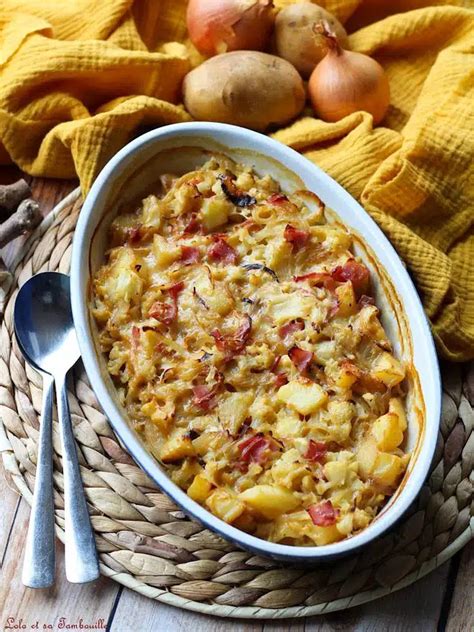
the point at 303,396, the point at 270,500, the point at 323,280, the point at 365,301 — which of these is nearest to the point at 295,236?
the point at 323,280

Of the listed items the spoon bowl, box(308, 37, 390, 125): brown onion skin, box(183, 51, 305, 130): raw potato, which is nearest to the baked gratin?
the spoon bowl

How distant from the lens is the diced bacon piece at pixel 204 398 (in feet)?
6.71

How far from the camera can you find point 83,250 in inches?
85.5

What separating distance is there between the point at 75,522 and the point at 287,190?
1.14 m

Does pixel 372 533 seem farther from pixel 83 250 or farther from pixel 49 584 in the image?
pixel 83 250

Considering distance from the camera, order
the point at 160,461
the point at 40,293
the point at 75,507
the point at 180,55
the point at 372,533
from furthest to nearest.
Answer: the point at 180,55 < the point at 40,293 < the point at 75,507 < the point at 160,461 < the point at 372,533

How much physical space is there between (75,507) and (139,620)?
346 mm

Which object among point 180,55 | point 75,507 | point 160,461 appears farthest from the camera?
point 180,55

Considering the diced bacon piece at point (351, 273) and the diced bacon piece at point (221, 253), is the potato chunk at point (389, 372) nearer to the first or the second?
the diced bacon piece at point (351, 273)

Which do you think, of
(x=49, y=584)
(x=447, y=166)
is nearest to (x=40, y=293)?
(x=49, y=584)

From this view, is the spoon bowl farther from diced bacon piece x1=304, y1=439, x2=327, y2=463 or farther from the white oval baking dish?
diced bacon piece x1=304, y1=439, x2=327, y2=463

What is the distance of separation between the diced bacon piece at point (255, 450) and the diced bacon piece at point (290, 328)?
311 millimetres

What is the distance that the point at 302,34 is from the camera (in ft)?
8.83

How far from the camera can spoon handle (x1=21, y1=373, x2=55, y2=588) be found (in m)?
2.08
